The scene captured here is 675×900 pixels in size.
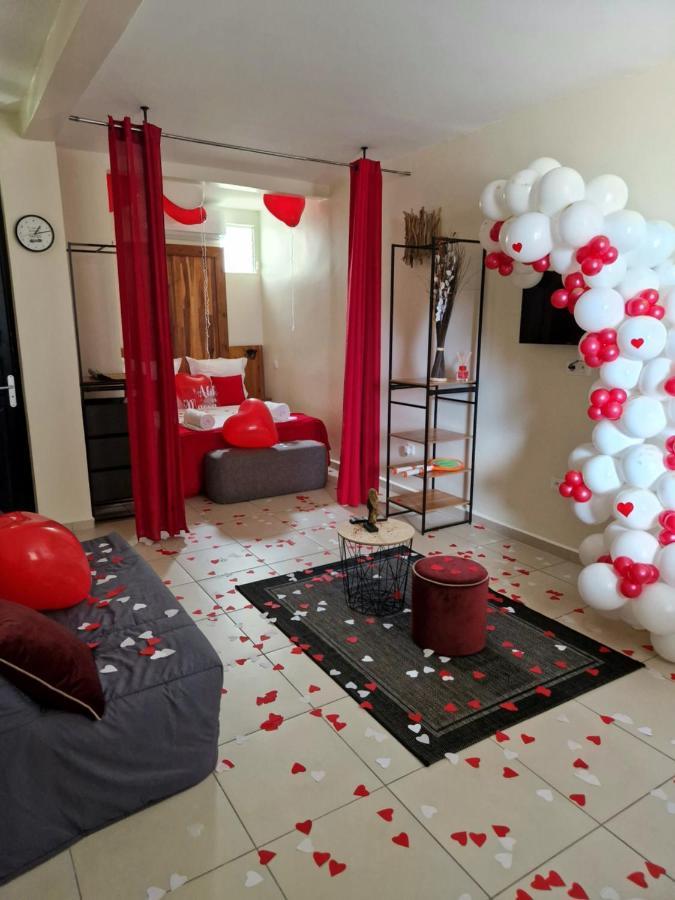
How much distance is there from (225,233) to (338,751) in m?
5.79

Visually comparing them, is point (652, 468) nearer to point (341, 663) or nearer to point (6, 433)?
point (341, 663)

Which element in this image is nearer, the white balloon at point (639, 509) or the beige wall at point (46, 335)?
the white balloon at point (639, 509)

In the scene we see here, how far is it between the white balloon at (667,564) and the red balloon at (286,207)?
4.45 meters

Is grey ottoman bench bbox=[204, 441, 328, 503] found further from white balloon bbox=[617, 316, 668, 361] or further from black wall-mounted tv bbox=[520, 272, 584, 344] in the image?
white balloon bbox=[617, 316, 668, 361]

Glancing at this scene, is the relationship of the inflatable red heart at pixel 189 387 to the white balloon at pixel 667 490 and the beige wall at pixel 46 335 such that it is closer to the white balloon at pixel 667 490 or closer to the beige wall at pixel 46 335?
the beige wall at pixel 46 335

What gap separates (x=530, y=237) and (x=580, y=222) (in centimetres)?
21

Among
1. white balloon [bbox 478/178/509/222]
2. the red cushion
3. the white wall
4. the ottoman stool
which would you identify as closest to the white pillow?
the red cushion

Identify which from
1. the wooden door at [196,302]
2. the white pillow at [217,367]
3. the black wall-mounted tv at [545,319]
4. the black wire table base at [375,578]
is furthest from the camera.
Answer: the wooden door at [196,302]

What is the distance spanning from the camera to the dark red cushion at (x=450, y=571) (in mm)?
2559

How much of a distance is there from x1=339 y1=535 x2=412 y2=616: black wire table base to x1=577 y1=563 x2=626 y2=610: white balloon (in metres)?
0.80

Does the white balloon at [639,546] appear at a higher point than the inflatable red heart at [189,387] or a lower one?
lower

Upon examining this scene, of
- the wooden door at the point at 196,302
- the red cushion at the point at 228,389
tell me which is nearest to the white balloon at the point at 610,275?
the red cushion at the point at 228,389

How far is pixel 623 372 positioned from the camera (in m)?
2.53

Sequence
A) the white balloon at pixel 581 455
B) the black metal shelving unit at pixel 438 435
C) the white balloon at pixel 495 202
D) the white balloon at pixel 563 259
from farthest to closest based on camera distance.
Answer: the black metal shelving unit at pixel 438 435 → the white balloon at pixel 495 202 → the white balloon at pixel 581 455 → the white balloon at pixel 563 259
